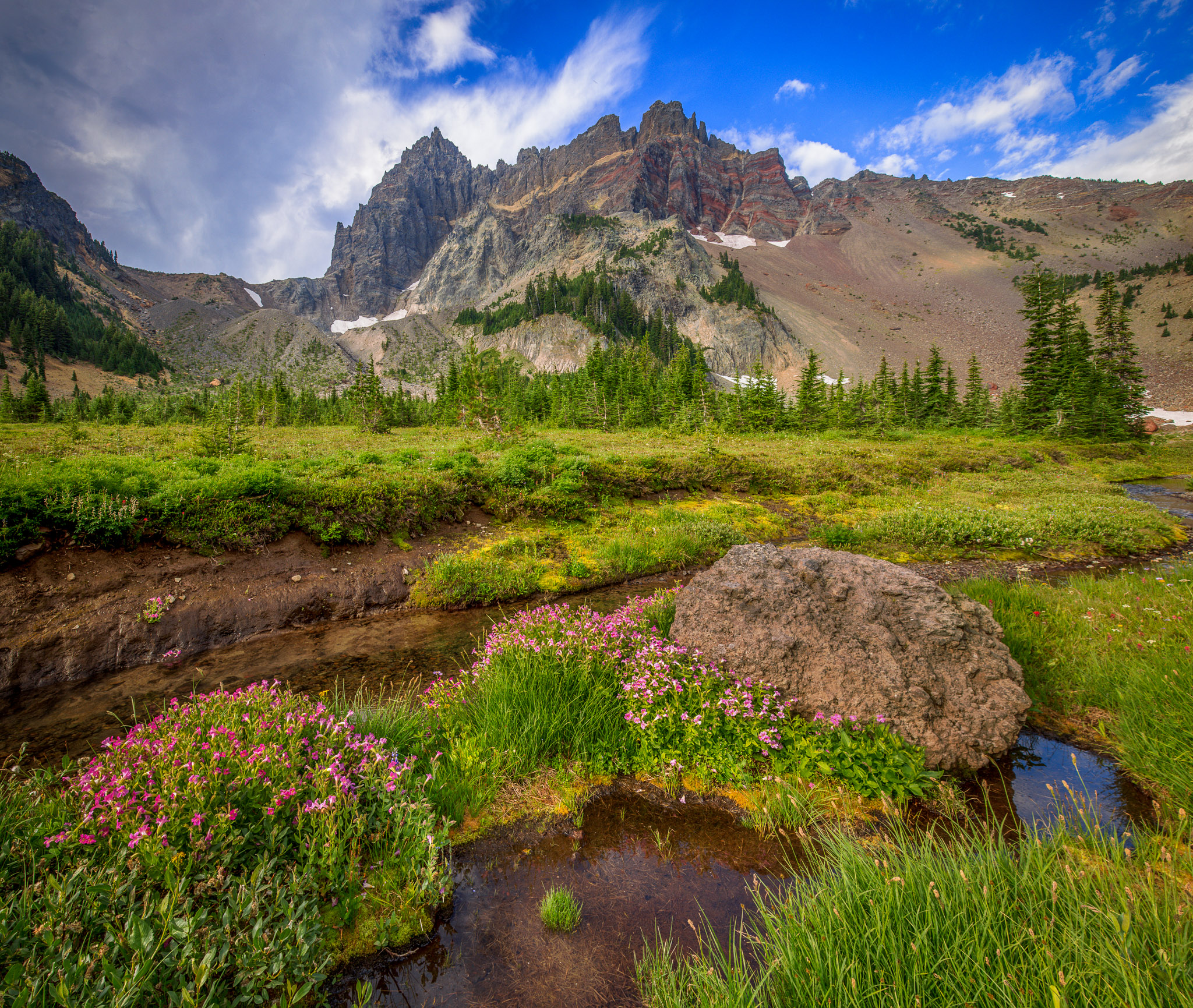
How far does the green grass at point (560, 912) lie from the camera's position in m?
3.39

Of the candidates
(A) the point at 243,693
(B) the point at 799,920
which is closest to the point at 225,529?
(A) the point at 243,693

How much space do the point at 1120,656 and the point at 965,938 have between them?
5.82 metres

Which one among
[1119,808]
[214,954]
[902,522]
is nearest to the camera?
[214,954]

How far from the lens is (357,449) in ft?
81.7

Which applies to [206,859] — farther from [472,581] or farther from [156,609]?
[472,581]

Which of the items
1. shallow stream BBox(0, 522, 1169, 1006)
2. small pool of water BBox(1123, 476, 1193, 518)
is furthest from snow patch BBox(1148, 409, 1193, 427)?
shallow stream BBox(0, 522, 1169, 1006)

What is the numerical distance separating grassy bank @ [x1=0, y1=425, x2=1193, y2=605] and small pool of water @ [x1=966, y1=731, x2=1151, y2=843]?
8.25 meters

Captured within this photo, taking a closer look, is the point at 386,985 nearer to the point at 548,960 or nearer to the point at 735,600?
the point at 548,960

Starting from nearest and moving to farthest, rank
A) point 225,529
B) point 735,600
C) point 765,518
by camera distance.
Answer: point 735,600, point 225,529, point 765,518

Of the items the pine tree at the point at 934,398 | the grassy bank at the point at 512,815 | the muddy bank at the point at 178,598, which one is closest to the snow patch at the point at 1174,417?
the pine tree at the point at 934,398

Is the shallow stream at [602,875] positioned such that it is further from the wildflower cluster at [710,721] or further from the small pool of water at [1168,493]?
the small pool of water at [1168,493]

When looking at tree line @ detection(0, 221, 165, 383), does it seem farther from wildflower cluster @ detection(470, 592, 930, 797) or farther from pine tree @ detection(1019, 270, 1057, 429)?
pine tree @ detection(1019, 270, 1057, 429)

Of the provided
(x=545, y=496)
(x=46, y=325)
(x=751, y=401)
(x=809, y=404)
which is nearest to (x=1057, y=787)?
(x=545, y=496)

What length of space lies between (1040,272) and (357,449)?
64917mm
